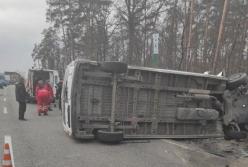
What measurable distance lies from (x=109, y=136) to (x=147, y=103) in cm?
136

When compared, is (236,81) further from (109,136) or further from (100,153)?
(100,153)

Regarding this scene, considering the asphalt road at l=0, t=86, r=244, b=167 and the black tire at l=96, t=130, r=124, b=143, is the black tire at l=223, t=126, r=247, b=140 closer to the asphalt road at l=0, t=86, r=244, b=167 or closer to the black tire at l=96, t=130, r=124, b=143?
the asphalt road at l=0, t=86, r=244, b=167

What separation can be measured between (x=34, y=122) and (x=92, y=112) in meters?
5.43

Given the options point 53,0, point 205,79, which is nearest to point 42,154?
point 205,79

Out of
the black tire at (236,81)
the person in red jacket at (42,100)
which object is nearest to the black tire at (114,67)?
the black tire at (236,81)

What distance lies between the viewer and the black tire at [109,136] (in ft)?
34.1

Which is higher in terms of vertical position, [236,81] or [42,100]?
[236,81]

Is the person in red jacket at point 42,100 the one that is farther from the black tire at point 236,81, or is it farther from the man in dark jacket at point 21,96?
the black tire at point 236,81

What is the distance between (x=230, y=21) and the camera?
32.5 metres

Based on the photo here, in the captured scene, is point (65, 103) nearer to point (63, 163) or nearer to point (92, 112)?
point (92, 112)

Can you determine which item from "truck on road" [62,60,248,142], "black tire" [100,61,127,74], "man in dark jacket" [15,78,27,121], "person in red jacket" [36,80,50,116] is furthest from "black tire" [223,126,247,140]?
"person in red jacket" [36,80,50,116]

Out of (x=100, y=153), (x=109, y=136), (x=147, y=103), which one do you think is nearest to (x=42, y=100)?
(x=147, y=103)

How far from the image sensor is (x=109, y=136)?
1038 cm

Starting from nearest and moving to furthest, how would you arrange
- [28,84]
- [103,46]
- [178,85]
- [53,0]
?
[178,85]
[28,84]
[103,46]
[53,0]
